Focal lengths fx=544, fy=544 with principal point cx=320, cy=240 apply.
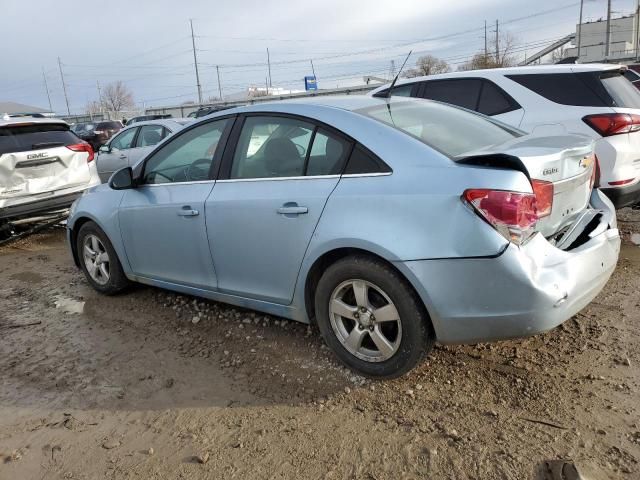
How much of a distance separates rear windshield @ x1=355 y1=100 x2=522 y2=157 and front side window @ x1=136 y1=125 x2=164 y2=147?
6.76 m

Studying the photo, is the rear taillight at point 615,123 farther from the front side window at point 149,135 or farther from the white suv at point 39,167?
the front side window at point 149,135

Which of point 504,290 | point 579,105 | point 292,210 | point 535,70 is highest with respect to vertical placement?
point 535,70

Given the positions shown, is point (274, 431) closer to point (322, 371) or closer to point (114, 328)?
point (322, 371)

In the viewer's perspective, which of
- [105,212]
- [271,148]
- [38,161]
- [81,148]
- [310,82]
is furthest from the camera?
[310,82]

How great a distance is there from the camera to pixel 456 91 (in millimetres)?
6113

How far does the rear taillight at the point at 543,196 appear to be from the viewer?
268cm

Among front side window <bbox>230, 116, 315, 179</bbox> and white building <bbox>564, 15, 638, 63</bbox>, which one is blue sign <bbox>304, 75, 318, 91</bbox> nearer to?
white building <bbox>564, 15, 638, 63</bbox>

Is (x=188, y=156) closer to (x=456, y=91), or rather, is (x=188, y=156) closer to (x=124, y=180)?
(x=124, y=180)

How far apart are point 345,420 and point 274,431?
1.21 ft

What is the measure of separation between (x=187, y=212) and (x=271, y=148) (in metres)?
0.80

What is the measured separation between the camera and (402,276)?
2.82 meters

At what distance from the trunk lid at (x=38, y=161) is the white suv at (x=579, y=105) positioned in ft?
14.9

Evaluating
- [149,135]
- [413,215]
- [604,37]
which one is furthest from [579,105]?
[604,37]

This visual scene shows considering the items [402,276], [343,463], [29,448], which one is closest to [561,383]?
[402,276]
